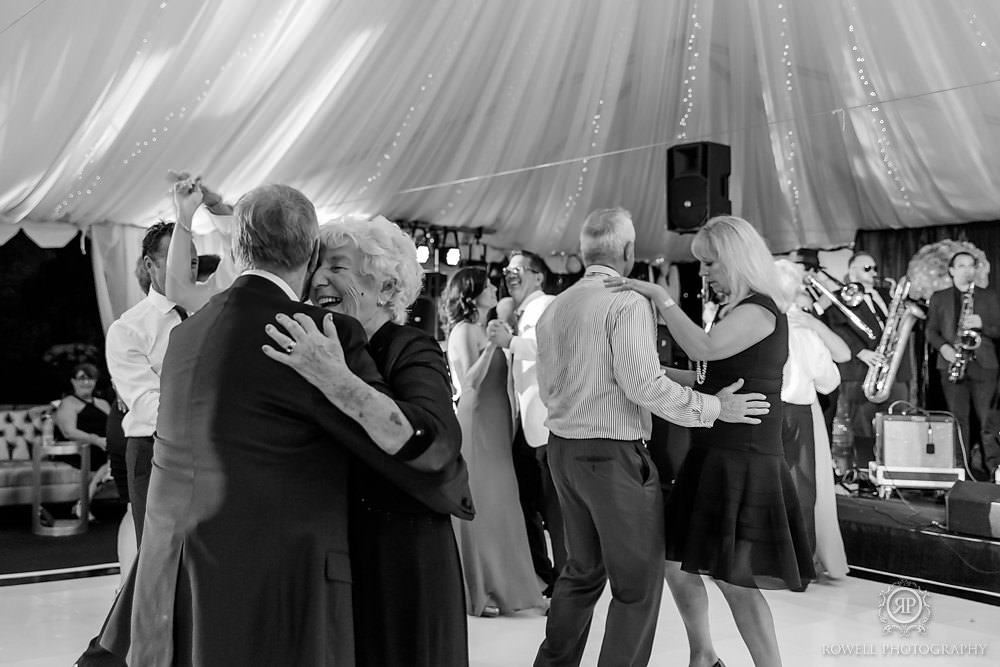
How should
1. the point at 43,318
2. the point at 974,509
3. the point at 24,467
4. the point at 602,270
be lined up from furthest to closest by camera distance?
the point at 43,318
the point at 24,467
the point at 974,509
the point at 602,270

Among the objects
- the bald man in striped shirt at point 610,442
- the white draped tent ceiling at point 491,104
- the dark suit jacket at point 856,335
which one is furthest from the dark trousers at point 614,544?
the dark suit jacket at point 856,335

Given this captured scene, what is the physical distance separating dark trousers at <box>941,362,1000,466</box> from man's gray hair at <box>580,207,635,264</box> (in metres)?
5.81

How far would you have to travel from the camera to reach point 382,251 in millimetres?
1920

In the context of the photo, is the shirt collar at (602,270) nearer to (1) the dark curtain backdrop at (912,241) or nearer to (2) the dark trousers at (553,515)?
(2) the dark trousers at (553,515)

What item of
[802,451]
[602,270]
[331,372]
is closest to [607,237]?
[602,270]

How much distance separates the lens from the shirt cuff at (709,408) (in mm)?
2766

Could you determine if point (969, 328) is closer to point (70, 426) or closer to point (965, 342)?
point (965, 342)

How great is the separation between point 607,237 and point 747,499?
887mm

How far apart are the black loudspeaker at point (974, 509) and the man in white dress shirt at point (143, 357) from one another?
3937mm

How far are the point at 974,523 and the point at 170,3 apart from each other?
16.4 feet

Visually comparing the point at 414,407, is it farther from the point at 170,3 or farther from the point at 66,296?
the point at 66,296
